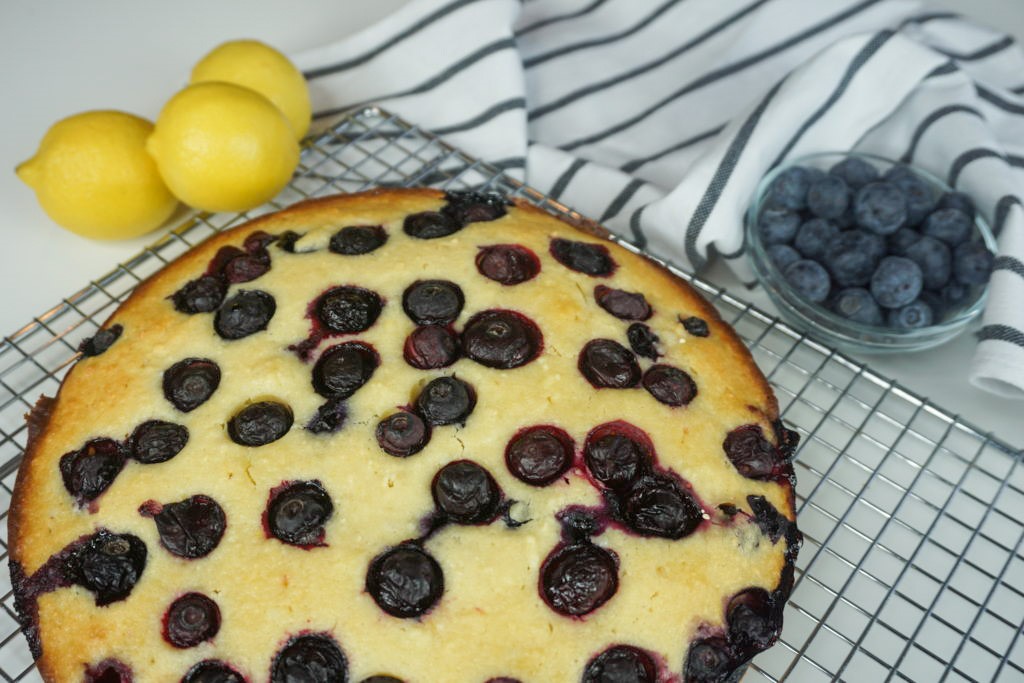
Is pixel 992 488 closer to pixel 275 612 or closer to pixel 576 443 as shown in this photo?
pixel 576 443

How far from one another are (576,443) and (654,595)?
0.25 meters

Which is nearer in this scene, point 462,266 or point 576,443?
point 576,443

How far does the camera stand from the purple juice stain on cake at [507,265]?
162 centimetres

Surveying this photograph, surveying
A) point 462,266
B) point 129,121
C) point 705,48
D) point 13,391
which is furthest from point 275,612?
point 705,48

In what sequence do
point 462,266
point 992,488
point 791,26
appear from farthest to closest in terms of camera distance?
1. point 791,26
2. point 992,488
3. point 462,266

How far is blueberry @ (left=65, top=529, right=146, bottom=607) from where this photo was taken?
51.2 inches

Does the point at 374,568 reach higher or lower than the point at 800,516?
higher

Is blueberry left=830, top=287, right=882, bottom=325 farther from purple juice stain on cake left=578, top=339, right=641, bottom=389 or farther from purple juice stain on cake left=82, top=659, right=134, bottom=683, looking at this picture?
purple juice stain on cake left=82, top=659, right=134, bottom=683

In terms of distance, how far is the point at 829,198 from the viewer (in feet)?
6.54

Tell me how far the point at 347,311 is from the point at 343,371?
0.13 m

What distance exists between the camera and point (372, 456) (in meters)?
1.39

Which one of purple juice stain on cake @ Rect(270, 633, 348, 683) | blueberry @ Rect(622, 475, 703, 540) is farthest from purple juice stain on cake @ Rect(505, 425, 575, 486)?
purple juice stain on cake @ Rect(270, 633, 348, 683)

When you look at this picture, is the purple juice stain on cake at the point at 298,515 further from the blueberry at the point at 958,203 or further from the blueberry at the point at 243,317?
the blueberry at the point at 958,203

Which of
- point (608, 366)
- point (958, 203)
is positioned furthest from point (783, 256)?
point (608, 366)
